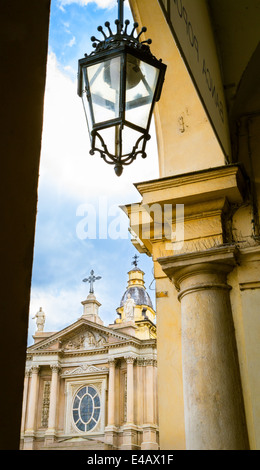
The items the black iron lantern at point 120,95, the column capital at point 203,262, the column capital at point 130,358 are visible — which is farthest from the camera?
the column capital at point 130,358

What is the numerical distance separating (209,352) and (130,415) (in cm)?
2376

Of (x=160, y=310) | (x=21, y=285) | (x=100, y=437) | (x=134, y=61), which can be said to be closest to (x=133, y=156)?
(x=134, y=61)

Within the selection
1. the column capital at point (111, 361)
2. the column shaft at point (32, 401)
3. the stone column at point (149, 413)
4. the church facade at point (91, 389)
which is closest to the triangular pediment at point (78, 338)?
the church facade at point (91, 389)

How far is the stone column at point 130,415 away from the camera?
83.0 feet

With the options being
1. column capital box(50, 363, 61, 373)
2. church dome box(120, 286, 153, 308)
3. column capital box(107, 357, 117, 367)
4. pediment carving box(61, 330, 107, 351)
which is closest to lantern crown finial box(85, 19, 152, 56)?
column capital box(107, 357, 117, 367)

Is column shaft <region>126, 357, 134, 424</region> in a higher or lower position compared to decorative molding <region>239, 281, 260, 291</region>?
higher

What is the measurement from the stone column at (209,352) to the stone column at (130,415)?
23.3 m

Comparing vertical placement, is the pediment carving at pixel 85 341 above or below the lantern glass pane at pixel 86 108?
above

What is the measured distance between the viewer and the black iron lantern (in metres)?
2.85

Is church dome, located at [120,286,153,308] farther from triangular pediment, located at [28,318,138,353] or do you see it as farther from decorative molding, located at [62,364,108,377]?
decorative molding, located at [62,364,108,377]

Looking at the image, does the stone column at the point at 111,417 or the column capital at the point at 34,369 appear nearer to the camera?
the stone column at the point at 111,417

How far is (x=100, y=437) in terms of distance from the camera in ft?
86.2

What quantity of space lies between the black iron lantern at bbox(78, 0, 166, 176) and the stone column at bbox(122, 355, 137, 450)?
966 inches

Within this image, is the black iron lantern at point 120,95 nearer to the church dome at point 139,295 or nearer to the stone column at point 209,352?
the stone column at point 209,352
